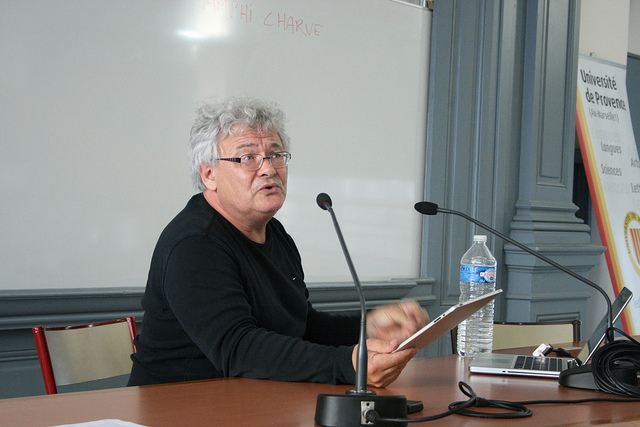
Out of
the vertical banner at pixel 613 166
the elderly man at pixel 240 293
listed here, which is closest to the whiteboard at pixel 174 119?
the elderly man at pixel 240 293

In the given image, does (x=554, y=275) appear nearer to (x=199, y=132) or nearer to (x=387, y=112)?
(x=387, y=112)

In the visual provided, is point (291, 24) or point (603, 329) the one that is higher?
point (291, 24)

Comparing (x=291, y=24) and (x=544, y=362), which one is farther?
(x=291, y=24)

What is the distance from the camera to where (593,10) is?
406cm

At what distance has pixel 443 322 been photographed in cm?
123

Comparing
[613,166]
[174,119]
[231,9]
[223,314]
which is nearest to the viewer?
[223,314]

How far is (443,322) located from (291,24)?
2.02 meters

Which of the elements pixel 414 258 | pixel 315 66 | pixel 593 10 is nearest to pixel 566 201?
pixel 414 258

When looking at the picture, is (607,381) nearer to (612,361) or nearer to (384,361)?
(612,361)

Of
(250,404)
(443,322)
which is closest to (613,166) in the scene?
(443,322)

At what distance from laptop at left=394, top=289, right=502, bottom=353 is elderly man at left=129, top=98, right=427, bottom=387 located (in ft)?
0.11

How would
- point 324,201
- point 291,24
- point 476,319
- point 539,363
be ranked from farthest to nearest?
point 291,24, point 476,319, point 539,363, point 324,201

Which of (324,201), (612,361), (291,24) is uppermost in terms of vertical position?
(291,24)

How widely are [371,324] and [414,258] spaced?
6.16 ft
